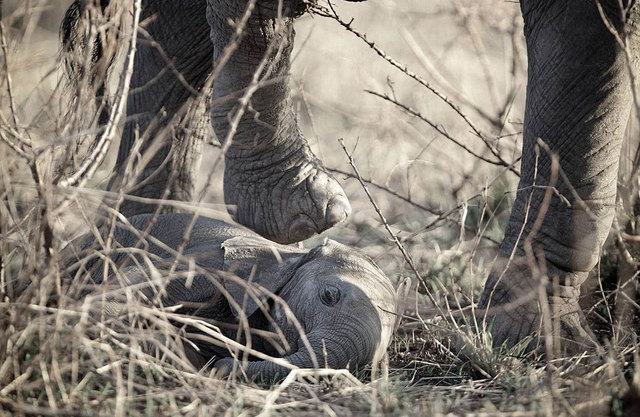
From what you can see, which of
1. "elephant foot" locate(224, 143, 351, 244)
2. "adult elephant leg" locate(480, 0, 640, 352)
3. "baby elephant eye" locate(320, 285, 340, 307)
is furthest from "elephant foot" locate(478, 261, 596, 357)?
"elephant foot" locate(224, 143, 351, 244)

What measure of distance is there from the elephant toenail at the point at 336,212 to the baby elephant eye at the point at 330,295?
0.65 meters

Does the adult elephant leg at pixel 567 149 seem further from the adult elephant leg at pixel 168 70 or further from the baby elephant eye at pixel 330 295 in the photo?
the adult elephant leg at pixel 168 70

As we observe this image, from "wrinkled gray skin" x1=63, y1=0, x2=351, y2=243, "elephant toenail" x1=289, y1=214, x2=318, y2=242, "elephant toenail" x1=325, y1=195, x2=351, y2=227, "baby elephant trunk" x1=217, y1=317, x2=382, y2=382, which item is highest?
"wrinkled gray skin" x1=63, y1=0, x2=351, y2=243

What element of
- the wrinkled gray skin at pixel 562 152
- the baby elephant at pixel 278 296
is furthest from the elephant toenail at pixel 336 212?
the wrinkled gray skin at pixel 562 152

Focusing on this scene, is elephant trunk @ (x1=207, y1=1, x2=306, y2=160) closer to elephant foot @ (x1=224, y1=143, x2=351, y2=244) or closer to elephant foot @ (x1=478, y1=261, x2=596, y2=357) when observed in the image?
elephant foot @ (x1=224, y1=143, x2=351, y2=244)

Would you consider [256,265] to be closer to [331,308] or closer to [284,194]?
[331,308]

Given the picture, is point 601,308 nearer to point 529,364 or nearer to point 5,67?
point 529,364

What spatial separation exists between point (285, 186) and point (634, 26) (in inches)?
48.9

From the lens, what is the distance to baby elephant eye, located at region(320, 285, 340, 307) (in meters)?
2.56

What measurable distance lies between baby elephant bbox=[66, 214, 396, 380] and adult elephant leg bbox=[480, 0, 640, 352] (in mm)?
348

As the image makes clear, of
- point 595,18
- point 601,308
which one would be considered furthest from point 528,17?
point 601,308

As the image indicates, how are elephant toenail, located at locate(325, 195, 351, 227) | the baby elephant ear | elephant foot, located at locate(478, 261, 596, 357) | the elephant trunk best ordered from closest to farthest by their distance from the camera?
elephant foot, located at locate(478, 261, 596, 357)
the baby elephant ear
the elephant trunk
elephant toenail, located at locate(325, 195, 351, 227)

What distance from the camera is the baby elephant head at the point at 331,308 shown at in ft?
7.86

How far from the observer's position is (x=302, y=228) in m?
3.31
